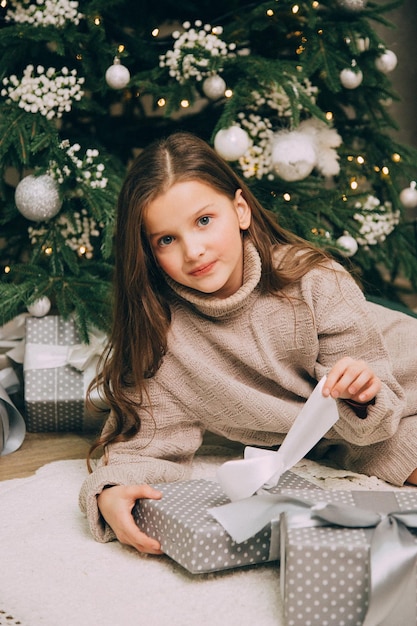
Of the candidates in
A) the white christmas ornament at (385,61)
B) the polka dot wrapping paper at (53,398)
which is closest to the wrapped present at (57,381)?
the polka dot wrapping paper at (53,398)

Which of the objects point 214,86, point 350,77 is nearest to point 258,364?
point 214,86

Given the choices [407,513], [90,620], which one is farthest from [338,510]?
[90,620]

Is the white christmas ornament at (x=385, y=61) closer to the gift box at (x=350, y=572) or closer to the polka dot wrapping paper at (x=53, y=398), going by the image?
the polka dot wrapping paper at (x=53, y=398)

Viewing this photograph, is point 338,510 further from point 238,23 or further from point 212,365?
point 238,23

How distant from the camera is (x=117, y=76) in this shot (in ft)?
5.61

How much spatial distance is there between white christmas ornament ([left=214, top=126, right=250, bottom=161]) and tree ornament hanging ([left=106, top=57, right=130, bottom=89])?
0.24 metres

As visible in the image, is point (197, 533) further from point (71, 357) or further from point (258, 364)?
point (71, 357)

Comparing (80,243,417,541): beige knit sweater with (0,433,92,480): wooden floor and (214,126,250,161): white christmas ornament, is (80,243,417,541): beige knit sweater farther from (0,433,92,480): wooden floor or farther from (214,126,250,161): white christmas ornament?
(214,126,250,161): white christmas ornament

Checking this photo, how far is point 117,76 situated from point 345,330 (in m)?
0.80

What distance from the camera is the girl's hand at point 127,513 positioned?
1109 mm

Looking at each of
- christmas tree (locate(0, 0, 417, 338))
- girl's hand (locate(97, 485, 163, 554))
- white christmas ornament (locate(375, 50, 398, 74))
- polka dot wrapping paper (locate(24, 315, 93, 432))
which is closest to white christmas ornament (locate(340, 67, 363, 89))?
christmas tree (locate(0, 0, 417, 338))

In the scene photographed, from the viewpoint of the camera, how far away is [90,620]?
980 millimetres

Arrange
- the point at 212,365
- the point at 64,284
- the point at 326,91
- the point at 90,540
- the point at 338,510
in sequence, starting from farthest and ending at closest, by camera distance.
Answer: the point at 326,91 < the point at 64,284 < the point at 212,365 < the point at 90,540 < the point at 338,510

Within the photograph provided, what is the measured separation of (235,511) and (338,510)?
14cm
